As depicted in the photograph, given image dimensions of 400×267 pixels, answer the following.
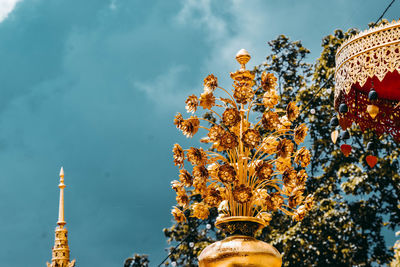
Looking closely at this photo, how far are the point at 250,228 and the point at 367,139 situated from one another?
35.5ft

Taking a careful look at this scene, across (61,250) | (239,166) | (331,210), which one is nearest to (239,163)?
(239,166)

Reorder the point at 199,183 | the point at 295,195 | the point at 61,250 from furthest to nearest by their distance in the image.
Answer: the point at 61,250 < the point at 295,195 < the point at 199,183

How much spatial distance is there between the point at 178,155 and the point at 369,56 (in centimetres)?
242

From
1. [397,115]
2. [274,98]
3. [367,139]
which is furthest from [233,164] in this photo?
[367,139]

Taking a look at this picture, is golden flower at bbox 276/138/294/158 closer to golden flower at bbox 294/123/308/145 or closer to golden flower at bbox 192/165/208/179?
golden flower at bbox 294/123/308/145

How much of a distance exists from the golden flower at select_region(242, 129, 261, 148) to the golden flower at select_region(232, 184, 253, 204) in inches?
10.1

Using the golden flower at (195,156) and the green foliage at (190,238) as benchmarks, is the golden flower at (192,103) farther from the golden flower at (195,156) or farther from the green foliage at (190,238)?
the green foliage at (190,238)

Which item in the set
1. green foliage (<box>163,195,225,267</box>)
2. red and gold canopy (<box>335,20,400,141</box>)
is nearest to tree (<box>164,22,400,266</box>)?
green foliage (<box>163,195,225,267</box>)

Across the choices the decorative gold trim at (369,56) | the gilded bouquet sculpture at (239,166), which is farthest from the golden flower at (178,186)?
the decorative gold trim at (369,56)

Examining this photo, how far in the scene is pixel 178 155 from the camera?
4152 mm

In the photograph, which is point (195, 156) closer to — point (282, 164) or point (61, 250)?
point (282, 164)

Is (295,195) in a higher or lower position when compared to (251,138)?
lower

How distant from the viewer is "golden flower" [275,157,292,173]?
419 cm

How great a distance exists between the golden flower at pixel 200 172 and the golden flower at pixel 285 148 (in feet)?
1.54
